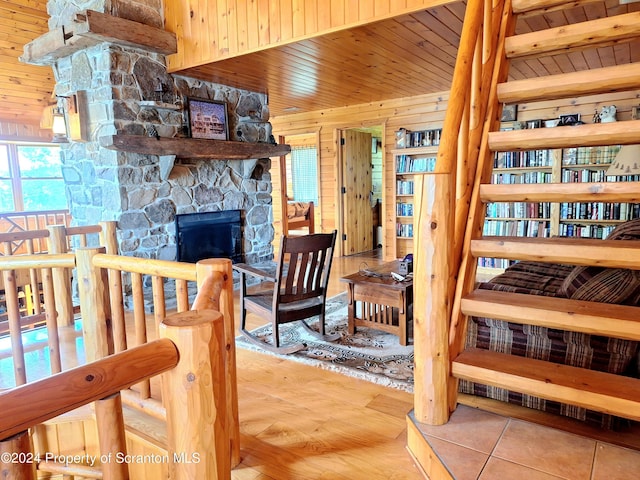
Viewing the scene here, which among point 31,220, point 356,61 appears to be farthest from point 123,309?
point 31,220

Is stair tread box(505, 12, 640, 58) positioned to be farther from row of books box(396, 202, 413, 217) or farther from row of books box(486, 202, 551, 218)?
row of books box(396, 202, 413, 217)

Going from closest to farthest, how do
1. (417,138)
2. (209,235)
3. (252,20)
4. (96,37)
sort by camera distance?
(252,20)
(96,37)
(209,235)
(417,138)

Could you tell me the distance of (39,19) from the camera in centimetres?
461

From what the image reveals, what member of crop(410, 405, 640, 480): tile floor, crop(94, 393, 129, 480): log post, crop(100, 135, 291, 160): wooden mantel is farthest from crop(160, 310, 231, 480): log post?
crop(100, 135, 291, 160): wooden mantel

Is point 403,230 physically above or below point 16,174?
below

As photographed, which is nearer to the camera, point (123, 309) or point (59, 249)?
point (123, 309)

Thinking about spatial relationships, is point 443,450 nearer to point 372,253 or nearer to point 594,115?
point 594,115

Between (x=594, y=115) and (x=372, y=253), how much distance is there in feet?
12.1

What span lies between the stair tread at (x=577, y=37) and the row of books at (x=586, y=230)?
11.0ft

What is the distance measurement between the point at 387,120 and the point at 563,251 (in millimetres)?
4874

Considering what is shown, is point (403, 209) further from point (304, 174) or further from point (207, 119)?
point (207, 119)

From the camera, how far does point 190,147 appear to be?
4.07m

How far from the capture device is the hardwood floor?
5.84 ft

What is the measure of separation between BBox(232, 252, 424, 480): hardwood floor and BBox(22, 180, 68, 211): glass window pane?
21.3ft
